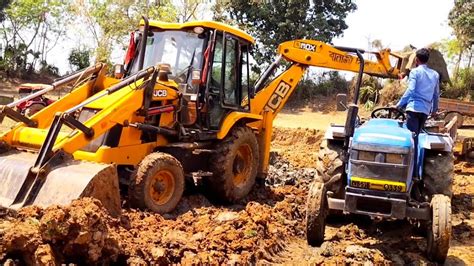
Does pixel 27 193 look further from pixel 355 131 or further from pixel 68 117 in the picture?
pixel 355 131

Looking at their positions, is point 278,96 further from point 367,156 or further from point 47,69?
point 47,69

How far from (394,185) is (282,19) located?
20.6 metres

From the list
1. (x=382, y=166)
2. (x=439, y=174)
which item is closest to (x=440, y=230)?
(x=382, y=166)

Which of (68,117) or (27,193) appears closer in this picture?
(27,193)

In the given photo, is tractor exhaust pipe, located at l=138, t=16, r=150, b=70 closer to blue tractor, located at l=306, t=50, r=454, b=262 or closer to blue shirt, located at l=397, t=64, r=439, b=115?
blue tractor, located at l=306, t=50, r=454, b=262

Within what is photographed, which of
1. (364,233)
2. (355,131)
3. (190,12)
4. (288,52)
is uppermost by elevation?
(190,12)

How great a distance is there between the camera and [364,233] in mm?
6707

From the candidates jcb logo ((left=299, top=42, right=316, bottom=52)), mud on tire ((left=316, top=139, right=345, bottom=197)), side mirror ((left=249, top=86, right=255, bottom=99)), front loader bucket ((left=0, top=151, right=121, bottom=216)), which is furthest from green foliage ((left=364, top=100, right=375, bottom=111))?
front loader bucket ((left=0, top=151, right=121, bottom=216))

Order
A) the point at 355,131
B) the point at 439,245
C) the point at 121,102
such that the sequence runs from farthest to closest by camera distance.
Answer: the point at 121,102
the point at 355,131
the point at 439,245

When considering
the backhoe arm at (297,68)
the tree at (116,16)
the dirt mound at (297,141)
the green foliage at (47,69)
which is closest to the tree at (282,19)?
the tree at (116,16)

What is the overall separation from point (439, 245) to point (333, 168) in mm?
1620

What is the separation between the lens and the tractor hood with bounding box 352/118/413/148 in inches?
226

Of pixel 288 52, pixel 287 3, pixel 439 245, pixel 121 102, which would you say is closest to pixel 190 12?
pixel 287 3

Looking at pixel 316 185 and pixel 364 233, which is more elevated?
pixel 316 185
